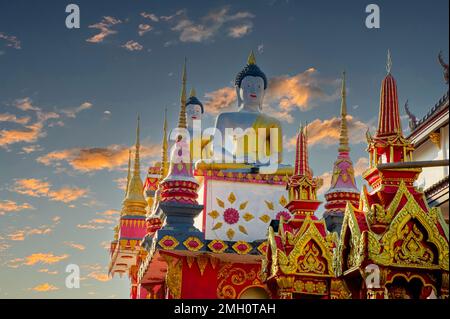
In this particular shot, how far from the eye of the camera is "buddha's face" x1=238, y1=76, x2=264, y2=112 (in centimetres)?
3272

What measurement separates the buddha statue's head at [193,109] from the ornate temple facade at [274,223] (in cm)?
5

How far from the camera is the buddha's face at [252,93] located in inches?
1288

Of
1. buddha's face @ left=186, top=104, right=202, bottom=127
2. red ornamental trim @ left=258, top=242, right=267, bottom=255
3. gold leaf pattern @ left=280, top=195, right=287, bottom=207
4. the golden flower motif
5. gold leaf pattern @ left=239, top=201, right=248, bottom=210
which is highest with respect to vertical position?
buddha's face @ left=186, top=104, right=202, bottom=127

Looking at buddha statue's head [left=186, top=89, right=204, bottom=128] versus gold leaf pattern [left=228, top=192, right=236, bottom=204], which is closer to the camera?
gold leaf pattern [left=228, top=192, right=236, bottom=204]

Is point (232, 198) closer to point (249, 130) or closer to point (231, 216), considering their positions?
point (231, 216)

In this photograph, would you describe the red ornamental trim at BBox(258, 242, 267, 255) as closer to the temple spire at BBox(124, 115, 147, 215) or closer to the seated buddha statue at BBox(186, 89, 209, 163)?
the seated buddha statue at BBox(186, 89, 209, 163)

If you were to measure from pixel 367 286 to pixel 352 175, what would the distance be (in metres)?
12.2

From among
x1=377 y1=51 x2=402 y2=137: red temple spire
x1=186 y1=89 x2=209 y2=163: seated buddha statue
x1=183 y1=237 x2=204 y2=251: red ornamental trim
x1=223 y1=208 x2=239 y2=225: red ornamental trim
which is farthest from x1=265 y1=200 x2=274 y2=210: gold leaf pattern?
x1=377 y1=51 x2=402 y2=137: red temple spire

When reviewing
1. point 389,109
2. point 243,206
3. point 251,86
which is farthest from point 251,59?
point 389,109

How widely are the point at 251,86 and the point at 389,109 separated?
1673 centimetres
